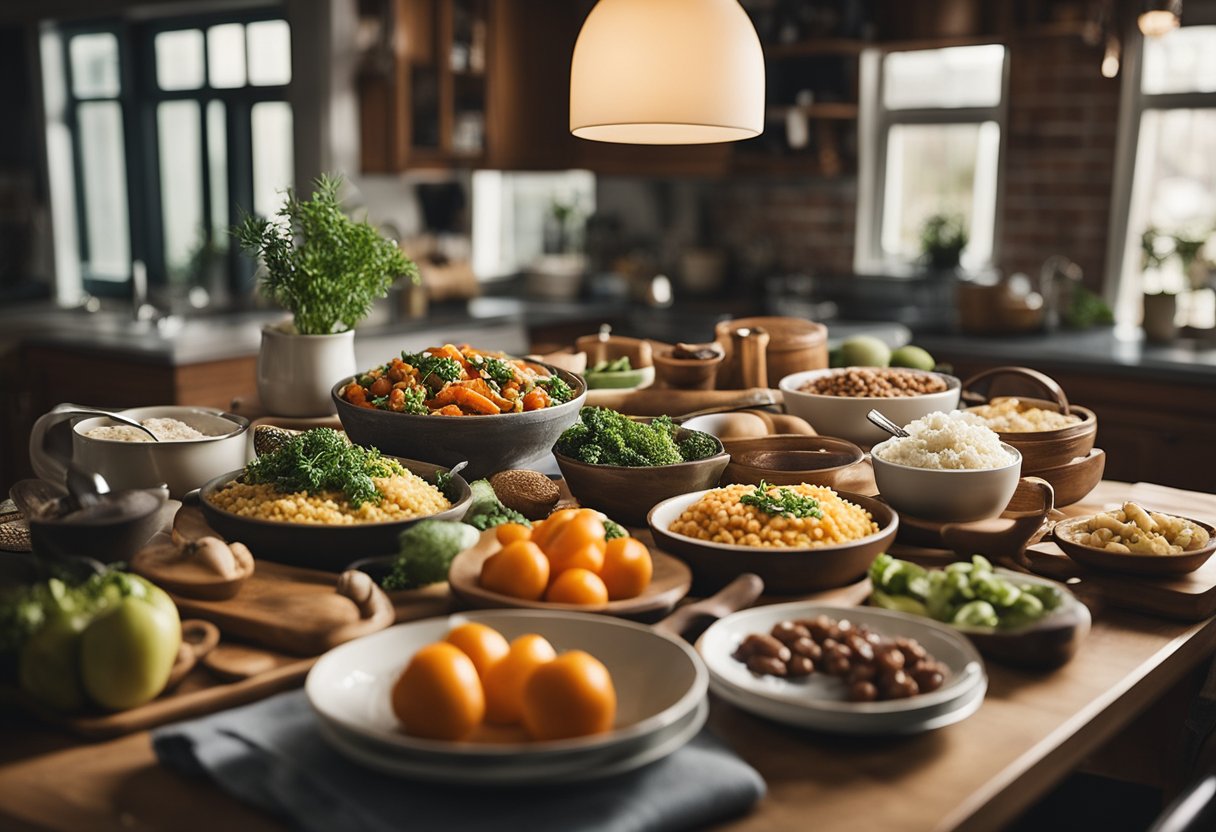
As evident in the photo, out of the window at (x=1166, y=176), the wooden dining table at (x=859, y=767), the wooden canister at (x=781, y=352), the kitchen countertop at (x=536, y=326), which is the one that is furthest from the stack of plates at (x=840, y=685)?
the window at (x=1166, y=176)

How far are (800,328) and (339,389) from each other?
1.19 meters

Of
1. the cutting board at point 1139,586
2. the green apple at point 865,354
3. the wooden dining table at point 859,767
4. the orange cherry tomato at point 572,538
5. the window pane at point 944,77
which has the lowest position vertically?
the wooden dining table at point 859,767

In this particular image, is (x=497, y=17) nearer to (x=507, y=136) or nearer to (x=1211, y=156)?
(x=507, y=136)

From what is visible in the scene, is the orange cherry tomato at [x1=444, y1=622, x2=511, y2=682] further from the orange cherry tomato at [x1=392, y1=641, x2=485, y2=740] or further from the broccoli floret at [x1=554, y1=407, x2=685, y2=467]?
the broccoli floret at [x1=554, y1=407, x2=685, y2=467]

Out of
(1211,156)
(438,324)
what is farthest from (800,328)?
(1211,156)

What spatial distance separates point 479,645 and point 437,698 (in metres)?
0.11

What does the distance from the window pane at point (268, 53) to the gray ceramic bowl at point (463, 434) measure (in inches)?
141

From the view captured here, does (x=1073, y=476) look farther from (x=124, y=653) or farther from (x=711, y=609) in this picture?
(x=124, y=653)

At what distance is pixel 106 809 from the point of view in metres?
1.12

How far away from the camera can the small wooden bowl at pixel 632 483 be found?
74.6 inches

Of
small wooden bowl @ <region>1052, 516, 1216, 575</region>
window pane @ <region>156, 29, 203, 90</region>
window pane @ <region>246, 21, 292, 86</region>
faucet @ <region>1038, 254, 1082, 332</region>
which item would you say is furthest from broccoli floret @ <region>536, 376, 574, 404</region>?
window pane @ <region>156, 29, 203, 90</region>

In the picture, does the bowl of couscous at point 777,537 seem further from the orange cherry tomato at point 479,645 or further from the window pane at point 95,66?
the window pane at point 95,66

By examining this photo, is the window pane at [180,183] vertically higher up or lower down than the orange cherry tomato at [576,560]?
higher up

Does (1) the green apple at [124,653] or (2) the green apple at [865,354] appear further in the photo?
(2) the green apple at [865,354]
